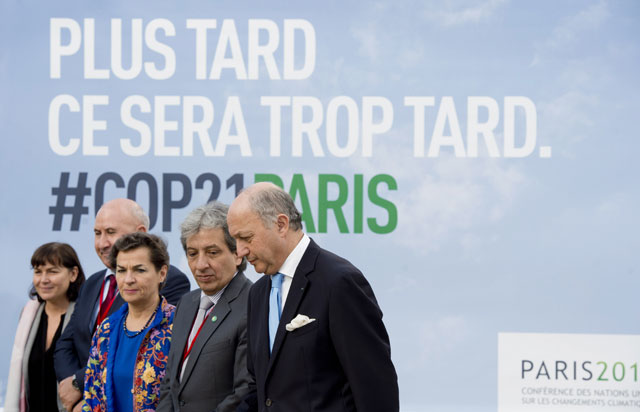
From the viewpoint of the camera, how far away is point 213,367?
8.76 feet

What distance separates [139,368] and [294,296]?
879mm

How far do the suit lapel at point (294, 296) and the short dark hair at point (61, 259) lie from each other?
173cm

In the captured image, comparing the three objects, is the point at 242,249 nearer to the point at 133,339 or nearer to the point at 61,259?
the point at 133,339

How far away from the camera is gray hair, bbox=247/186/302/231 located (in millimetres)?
2271

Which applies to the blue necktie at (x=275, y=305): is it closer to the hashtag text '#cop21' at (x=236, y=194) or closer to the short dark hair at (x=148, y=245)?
the short dark hair at (x=148, y=245)

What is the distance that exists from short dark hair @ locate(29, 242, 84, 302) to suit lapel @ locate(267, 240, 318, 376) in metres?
1.73

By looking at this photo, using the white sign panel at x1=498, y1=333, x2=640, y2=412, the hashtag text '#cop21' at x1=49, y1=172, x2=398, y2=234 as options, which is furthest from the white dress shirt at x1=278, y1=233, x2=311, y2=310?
the white sign panel at x1=498, y1=333, x2=640, y2=412

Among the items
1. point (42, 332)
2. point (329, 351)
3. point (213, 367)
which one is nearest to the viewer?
point (329, 351)

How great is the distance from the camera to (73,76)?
4242 millimetres

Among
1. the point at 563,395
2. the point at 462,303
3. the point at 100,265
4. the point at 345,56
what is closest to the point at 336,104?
the point at 345,56

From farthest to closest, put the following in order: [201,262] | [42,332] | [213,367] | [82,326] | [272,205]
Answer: [42,332] < [82,326] < [201,262] < [213,367] < [272,205]

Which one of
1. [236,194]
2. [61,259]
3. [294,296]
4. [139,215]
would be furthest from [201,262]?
[236,194]

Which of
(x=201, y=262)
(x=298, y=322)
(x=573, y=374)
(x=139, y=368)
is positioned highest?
(x=201, y=262)

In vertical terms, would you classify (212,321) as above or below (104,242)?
below
